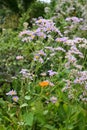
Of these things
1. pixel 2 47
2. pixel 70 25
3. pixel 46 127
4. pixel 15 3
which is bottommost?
pixel 46 127

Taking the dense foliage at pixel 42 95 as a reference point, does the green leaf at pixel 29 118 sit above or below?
below

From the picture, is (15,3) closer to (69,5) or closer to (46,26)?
(69,5)

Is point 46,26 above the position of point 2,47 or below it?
below

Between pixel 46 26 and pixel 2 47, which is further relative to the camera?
pixel 2 47

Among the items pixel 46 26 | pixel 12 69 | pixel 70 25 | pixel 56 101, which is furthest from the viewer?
pixel 70 25

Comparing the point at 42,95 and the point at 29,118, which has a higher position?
the point at 42,95

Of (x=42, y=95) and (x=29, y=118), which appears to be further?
(x=42, y=95)

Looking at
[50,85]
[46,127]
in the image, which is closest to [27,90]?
[50,85]

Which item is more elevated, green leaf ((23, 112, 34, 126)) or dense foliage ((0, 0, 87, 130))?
dense foliage ((0, 0, 87, 130))

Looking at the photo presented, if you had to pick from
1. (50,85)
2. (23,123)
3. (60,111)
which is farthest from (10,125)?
(50,85)

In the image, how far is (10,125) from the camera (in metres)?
2.67

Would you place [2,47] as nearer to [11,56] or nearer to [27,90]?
[11,56]

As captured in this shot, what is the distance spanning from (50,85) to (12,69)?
1033 mm

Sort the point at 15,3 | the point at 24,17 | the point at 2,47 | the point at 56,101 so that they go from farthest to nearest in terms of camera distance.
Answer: the point at 15,3
the point at 24,17
the point at 2,47
the point at 56,101
